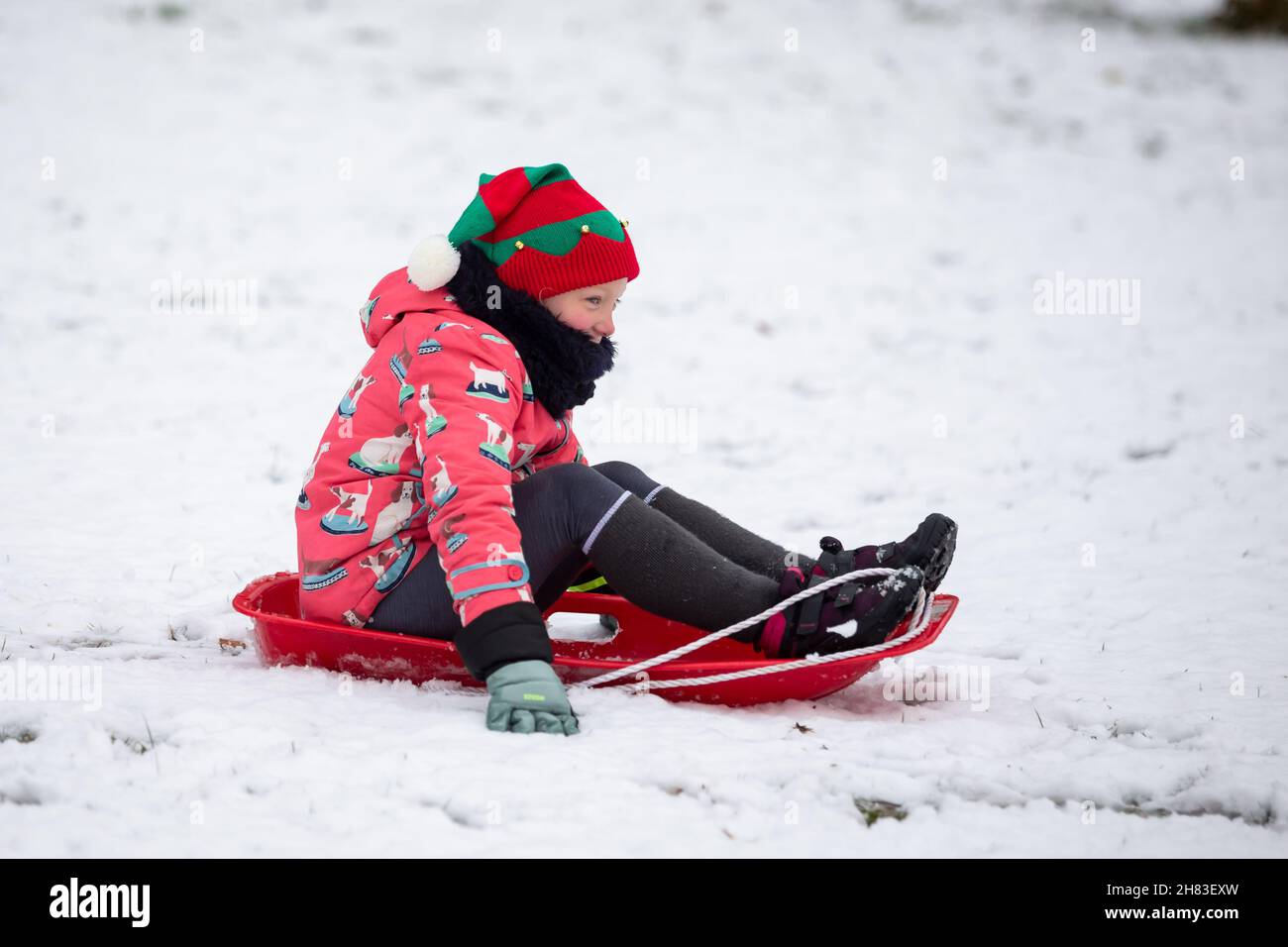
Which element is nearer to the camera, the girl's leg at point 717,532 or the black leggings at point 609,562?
the black leggings at point 609,562

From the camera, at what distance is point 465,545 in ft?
7.49

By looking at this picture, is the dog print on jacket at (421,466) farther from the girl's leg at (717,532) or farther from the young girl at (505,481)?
the girl's leg at (717,532)

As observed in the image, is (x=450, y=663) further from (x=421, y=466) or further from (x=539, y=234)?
(x=539, y=234)

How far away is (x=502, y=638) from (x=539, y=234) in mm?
888

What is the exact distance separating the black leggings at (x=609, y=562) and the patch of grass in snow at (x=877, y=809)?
505 mm

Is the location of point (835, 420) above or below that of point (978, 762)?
above

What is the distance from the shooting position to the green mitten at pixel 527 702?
7.29ft

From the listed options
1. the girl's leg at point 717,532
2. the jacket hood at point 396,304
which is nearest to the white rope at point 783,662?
the girl's leg at point 717,532

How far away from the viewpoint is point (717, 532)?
2.82 metres

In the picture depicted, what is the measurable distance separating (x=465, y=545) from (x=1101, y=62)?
9416 millimetres
